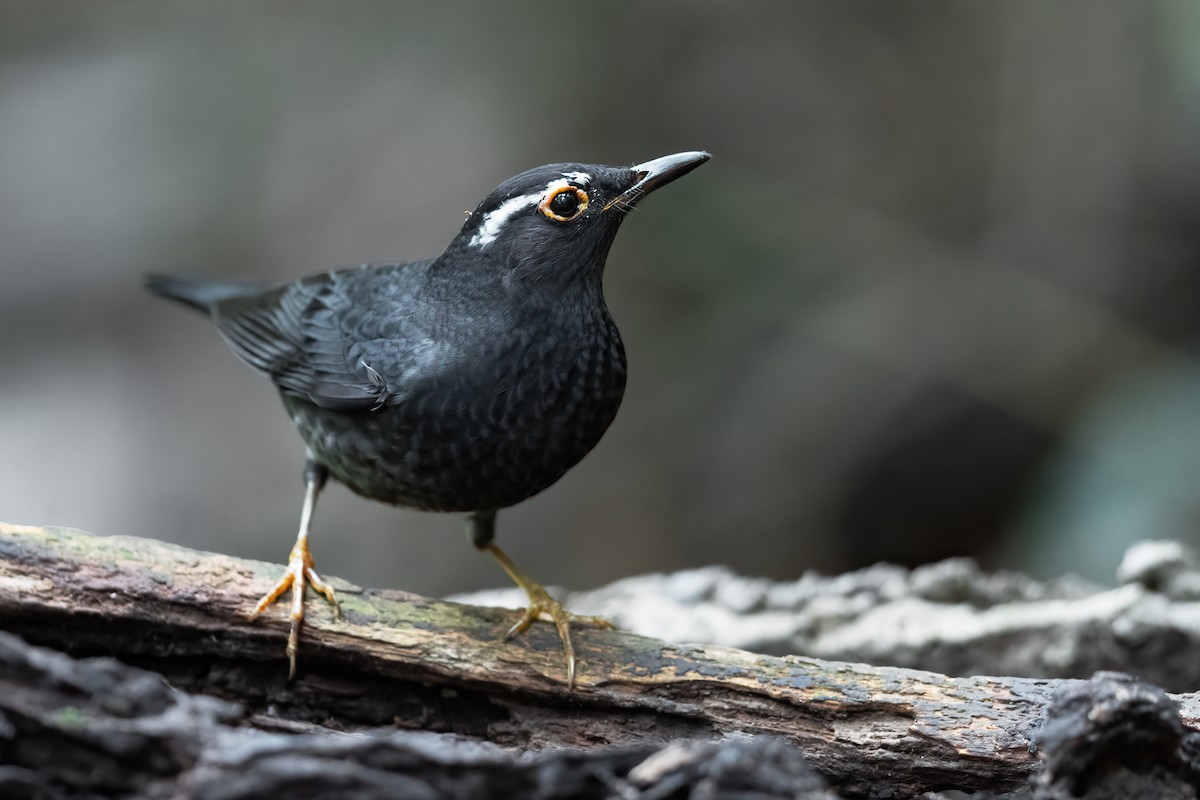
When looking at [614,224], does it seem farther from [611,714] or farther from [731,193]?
[731,193]

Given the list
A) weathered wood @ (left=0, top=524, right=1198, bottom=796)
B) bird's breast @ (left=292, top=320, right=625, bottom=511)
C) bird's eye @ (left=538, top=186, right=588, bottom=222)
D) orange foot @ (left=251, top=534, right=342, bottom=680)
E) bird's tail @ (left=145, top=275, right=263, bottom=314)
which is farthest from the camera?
bird's tail @ (left=145, top=275, right=263, bottom=314)

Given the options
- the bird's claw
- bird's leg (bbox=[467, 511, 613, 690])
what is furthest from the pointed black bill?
the bird's claw

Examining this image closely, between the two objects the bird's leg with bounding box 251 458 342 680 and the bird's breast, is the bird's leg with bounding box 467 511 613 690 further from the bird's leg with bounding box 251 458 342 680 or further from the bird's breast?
the bird's leg with bounding box 251 458 342 680

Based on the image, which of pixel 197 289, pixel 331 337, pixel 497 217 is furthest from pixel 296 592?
Answer: pixel 197 289

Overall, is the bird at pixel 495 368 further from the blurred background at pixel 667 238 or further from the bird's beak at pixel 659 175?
the blurred background at pixel 667 238

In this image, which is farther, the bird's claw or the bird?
the bird

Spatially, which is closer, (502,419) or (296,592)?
(296,592)

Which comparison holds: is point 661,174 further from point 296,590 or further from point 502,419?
point 296,590
